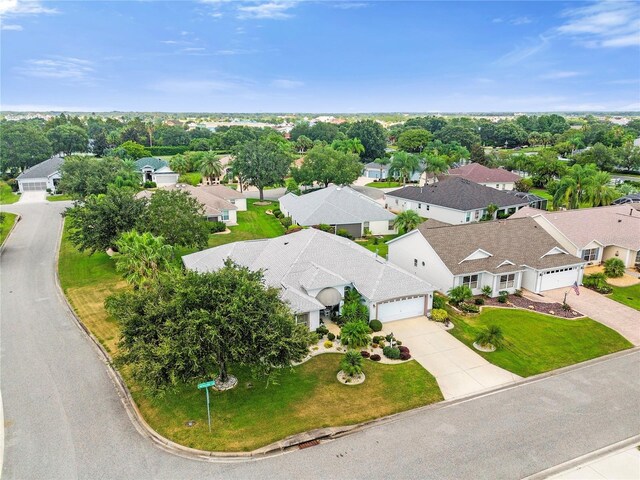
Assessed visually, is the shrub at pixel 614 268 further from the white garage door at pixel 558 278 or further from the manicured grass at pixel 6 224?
the manicured grass at pixel 6 224

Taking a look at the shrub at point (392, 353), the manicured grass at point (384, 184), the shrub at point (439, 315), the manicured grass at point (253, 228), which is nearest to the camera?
the shrub at point (392, 353)

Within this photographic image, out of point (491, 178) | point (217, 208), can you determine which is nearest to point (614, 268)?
point (491, 178)

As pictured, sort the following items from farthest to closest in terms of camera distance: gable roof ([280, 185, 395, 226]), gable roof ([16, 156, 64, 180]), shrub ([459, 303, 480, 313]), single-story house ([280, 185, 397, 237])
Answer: gable roof ([16, 156, 64, 180])
gable roof ([280, 185, 395, 226])
single-story house ([280, 185, 397, 237])
shrub ([459, 303, 480, 313])

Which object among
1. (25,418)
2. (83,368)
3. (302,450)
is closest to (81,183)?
(83,368)

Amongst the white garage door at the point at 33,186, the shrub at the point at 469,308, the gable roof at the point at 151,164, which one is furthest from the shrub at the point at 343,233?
the white garage door at the point at 33,186

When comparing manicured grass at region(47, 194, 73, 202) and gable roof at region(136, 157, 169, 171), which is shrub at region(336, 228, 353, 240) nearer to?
manicured grass at region(47, 194, 73, 202)

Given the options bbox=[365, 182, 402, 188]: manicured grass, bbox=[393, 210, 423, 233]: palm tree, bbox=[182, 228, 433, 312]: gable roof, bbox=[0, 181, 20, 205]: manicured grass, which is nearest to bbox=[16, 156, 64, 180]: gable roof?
bbox=[0, 181, 20, 205]: manicured grass
